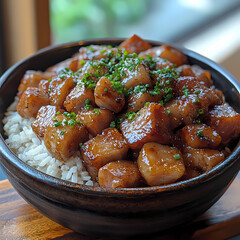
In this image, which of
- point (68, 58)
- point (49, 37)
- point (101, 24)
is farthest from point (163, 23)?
point (68, 58)

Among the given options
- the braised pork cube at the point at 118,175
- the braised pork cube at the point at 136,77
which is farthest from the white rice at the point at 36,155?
the braised pork cube at the point at 136,77

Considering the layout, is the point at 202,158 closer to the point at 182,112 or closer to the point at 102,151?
the point at 182,112

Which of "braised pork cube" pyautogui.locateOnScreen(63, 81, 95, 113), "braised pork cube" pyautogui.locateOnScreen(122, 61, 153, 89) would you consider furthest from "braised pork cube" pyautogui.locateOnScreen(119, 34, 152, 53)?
"braised pork cube" pyautogui.locateOnScreen(63, 81, 95, 113)

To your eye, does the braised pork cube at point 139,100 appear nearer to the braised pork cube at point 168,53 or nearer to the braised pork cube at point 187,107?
the braised pork cube at point 187,107

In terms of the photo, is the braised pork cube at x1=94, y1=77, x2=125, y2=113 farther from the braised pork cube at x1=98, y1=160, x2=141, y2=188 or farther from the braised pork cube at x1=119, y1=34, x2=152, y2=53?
the braised pork cube at x1=119, y1=34, x2=152, y2=53

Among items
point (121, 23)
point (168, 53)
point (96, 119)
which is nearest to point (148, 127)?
point (96, 119)
